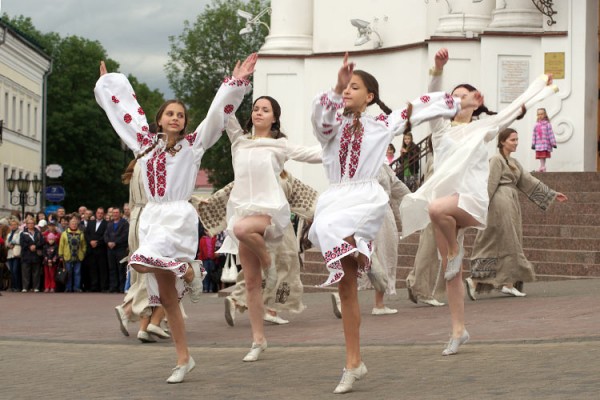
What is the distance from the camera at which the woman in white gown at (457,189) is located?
12305 mm

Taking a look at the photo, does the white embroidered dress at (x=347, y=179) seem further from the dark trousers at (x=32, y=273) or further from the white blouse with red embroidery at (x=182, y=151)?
the dark trousers at (x=32, y=273)

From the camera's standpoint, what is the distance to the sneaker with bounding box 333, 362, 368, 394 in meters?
9.99

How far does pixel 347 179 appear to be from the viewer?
35.2ft

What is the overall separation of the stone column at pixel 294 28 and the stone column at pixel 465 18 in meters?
5.05

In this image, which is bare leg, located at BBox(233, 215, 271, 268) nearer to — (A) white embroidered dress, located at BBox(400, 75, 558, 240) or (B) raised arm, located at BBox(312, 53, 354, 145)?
(A) white embroidered dress, located at BBox(400, 75, 558, 240)

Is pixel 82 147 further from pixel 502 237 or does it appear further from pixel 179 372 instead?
pixel 179 372

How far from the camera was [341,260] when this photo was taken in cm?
1041

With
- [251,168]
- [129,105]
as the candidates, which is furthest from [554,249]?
[129,105]

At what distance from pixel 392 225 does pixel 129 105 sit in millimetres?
6818

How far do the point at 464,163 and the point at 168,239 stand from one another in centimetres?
309

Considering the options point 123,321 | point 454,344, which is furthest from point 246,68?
point 123,321

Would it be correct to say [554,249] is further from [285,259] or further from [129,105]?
[129,105]

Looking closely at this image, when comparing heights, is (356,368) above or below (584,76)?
below

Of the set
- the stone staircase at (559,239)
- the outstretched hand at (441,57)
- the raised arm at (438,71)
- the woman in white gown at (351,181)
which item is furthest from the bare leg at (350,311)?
the stone staircase at (559,239)
